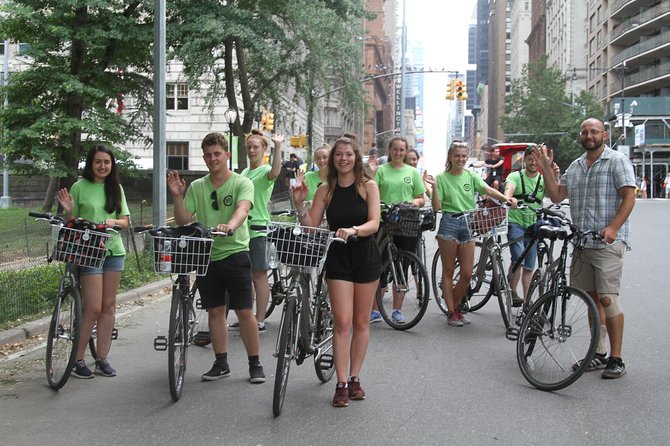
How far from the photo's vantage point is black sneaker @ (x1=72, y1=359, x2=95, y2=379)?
23.0 feet

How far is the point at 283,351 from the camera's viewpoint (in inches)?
224

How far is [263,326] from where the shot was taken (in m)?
9.03

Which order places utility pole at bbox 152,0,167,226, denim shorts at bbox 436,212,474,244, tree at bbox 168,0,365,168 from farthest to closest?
tree at bbox 168,0,365,168
utility pole at bbox 152,0,167,226
denim shorts at bbox 436,212,474,244

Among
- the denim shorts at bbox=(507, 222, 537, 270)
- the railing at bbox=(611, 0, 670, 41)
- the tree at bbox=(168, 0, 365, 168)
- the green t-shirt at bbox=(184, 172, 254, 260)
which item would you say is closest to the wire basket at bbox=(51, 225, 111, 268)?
the green t-shirt at bbox=(184, 172, 254, 260)

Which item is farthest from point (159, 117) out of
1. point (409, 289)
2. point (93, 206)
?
point (93, 206)

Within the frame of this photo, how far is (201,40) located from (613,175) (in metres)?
18.2

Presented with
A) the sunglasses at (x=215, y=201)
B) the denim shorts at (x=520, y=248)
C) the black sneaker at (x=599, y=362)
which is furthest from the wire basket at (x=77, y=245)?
the denim shorts at (x=520, y=248)

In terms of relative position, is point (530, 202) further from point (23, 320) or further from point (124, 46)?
point (124, 46)

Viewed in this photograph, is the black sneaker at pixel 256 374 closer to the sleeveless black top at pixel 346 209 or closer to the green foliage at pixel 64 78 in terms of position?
the sleeveless black top at pixel 346 209

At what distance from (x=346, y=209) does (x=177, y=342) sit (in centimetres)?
159

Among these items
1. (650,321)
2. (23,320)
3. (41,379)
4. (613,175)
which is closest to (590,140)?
(613,175)

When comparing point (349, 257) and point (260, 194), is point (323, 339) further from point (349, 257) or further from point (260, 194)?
point (260, 194)

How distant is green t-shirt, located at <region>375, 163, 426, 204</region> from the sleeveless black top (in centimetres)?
322

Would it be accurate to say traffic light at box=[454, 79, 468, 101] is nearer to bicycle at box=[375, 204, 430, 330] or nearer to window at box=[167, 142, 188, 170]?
window at box=[167, 142, 188, 170]
